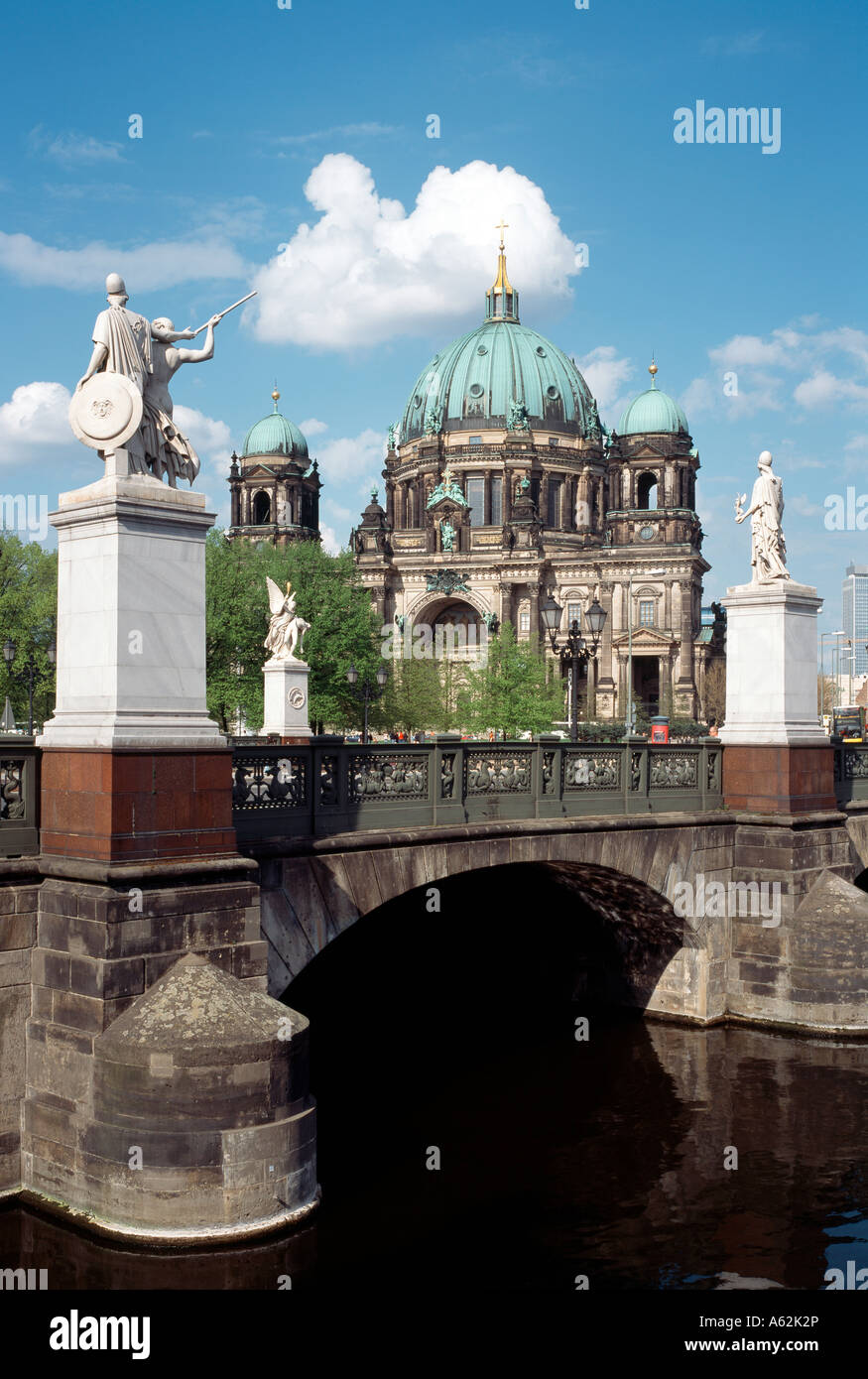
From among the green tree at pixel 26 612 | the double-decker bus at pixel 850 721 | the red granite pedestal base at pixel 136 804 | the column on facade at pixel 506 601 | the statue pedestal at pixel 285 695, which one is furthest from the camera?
the column on facade at pixel 506 601

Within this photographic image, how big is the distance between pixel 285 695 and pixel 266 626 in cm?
2463

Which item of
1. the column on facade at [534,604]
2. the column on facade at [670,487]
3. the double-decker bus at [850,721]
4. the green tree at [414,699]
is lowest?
the double-decker bus at [850,721]

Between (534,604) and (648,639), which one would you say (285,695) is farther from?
(534,604)

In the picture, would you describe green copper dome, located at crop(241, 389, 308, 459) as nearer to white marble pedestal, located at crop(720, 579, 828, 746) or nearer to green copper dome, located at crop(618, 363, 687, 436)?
green copper dome, located at crop(618, 363, 687, 436)

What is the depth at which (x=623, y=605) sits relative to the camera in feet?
334

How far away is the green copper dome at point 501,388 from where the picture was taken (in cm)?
11081

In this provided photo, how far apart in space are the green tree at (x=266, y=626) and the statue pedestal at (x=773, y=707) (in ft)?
114

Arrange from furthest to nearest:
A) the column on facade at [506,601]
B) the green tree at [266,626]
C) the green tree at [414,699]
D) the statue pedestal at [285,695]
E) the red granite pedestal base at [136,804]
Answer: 1. the column on facade at [506,601]
2. the green tree at [414,699]
3. the green tree at [266,626]
4. the statue pedestal at [285,695]
5. the red granite pedestal base at [136,804]

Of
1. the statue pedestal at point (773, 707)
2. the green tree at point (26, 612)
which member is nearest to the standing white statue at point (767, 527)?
the statue pedestal at point (773, 707)

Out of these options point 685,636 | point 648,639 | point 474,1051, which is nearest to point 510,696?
point 648,639

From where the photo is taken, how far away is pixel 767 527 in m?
21.0

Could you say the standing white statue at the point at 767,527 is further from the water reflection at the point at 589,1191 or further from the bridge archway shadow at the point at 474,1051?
the water reflection at the point at 589,1191

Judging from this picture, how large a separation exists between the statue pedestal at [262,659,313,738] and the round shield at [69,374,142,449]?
1916 cm

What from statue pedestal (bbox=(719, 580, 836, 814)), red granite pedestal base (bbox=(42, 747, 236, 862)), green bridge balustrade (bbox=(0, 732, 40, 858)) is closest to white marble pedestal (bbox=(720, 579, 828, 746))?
statue pedestal (bbox=(719, 580, 836, 814))
